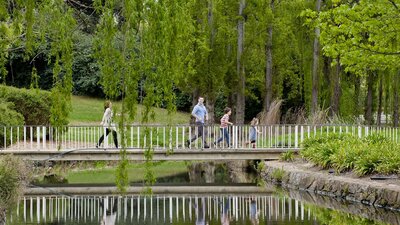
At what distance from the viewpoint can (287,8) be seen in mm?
40781

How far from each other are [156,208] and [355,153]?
6.11 metres

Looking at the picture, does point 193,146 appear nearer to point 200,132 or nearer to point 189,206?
point 200,132

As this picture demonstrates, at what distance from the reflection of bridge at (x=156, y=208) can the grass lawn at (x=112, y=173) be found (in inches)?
174

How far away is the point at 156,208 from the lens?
20.1m

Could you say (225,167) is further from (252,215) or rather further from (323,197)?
(252,215)

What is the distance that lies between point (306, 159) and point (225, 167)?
844 cm

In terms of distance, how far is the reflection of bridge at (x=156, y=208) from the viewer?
57.5 feet

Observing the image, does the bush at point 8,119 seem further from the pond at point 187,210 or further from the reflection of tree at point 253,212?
the reflection of tree at point 253,212

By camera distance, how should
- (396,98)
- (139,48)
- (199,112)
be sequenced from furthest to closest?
(396,98), (199,112), (139,48)

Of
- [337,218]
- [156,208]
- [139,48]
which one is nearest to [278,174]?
[156,208]

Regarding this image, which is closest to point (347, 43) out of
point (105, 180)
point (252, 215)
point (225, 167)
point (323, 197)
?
point (323, 197)

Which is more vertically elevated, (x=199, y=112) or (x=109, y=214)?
(x=199, y=112)

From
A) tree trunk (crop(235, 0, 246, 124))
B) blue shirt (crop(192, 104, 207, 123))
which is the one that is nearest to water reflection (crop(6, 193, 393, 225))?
blue shirt (crop(192, 104, 207, 123))

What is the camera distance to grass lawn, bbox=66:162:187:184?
2752 cm
